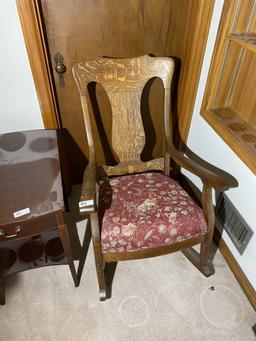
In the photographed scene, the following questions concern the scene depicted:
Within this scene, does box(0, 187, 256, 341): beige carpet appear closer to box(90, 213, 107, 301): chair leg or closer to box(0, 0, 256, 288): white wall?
box(90, 213, 107, 301): chair leg

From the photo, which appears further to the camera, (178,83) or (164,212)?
(178,83)

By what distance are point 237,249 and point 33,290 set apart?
1.15 metres

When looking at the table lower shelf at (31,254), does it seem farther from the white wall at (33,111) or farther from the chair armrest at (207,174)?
the chair armrest at (207,174)

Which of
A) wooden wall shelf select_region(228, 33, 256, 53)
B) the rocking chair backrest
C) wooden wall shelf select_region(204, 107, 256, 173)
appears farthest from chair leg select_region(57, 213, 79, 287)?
wooden wall shelf select_region(228, 33, 256, 53)

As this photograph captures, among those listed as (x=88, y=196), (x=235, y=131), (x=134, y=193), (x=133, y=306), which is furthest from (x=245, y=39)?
(x=133, y=306)

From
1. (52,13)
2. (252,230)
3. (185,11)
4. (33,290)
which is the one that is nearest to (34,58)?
(52,13)

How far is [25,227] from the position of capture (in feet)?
3.23

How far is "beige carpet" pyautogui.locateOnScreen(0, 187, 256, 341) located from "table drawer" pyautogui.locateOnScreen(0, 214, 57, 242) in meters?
0.54

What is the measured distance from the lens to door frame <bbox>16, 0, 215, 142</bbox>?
1.11m

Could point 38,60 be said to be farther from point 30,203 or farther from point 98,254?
point 98,254

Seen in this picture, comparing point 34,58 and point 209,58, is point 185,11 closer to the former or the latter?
point 209,58

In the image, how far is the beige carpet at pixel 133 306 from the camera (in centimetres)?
122

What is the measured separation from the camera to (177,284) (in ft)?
4.60

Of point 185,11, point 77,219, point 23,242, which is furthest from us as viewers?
point 77,219
